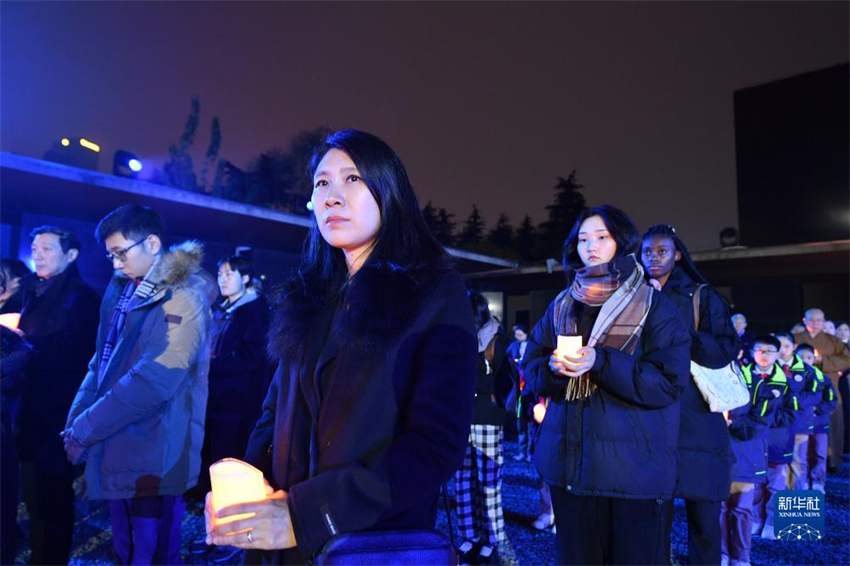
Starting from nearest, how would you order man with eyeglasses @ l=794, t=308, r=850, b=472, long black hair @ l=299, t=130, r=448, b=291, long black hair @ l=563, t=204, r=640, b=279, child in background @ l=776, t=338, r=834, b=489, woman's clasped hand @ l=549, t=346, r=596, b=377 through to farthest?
long black hair @ l=299, t=130, r=448, b=291
woman's clasped hand @ l=549, t=346, r=596, b=377
long black hair @ l=563, t=204, r=640, b=279
child in background @ l=776, t=338, r=834, b=489
man with eyeglasses @ l=794, t=308, r=850, b=472

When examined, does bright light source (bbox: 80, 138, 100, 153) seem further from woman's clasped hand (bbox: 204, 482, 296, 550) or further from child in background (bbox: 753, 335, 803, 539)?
child in background (bbox: 753, 335, 803, 539)

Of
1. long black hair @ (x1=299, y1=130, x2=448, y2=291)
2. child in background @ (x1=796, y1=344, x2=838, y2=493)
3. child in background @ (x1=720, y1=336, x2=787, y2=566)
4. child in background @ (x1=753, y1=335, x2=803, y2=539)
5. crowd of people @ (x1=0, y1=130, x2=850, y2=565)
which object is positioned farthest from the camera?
child in background @ (x1=796, y1=344, x2=838, y2=493)

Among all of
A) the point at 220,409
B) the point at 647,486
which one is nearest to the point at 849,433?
the point at 647,486

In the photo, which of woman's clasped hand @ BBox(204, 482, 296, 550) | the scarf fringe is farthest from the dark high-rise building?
woman's clasped hand @ BBox(204, 482, 296, 550)

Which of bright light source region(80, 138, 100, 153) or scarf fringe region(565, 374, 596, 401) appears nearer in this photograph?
scarf fringe region(565, 374, 596, 401)

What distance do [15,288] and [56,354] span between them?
935 mm

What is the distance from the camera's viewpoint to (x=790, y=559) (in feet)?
13.9

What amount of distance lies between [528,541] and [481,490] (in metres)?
0.84

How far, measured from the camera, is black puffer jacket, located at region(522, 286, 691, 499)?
2393mm

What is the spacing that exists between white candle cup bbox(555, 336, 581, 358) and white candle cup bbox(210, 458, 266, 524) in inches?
61.3

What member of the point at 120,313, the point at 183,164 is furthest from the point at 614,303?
the point at 183,164

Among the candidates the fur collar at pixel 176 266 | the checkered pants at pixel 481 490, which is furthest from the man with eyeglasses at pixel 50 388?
the checkered pants at pixel 481 490

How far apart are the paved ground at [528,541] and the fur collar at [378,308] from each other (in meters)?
3.74

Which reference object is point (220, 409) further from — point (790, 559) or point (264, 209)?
point (790, 559)
